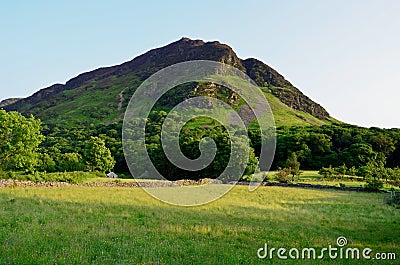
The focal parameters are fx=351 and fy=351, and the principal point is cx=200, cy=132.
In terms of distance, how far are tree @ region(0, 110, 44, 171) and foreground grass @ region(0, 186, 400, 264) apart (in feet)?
85.0

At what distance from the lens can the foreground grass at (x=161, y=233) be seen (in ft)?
33.5

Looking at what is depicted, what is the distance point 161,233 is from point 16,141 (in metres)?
40.5

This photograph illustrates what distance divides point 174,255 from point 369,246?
870cm

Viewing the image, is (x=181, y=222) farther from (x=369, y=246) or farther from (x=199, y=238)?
(x=369, y=246)

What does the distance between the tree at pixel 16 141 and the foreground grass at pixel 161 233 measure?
25898 millimetres

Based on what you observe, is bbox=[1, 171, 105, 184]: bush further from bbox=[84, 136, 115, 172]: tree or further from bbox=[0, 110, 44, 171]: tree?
bbox=[84, 136, 115, 172]: tree

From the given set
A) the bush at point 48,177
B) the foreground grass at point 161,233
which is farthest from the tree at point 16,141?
the foreground grass at point 161,233

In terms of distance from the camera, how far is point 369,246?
1462cm

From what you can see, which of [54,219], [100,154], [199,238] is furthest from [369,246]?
[100,154]

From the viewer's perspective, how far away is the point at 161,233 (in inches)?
585

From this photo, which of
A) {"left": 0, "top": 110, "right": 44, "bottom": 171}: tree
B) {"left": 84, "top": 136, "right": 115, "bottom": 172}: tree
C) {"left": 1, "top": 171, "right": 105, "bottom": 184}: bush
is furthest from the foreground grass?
{"left": 84, "top": 136, "right": 115, "bottom": 172}: tree

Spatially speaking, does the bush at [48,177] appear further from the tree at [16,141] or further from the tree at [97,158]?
the tree at [97,158]

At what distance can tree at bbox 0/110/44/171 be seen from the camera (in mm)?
47188

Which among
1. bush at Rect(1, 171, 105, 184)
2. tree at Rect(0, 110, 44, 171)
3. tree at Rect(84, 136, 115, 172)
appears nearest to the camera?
bush at Rect(1, 171, 105, 184)
